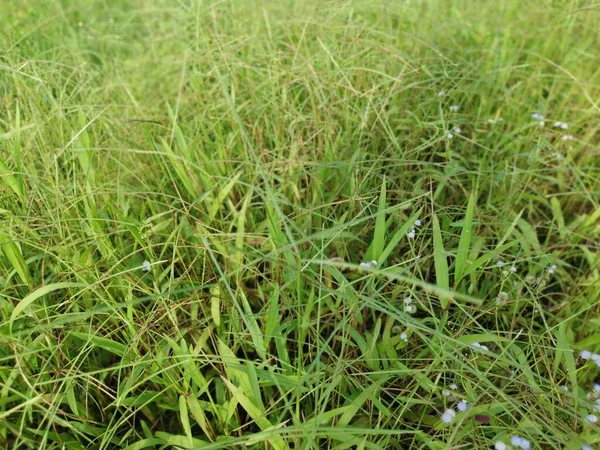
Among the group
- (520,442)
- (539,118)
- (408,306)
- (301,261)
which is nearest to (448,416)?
(520,442)

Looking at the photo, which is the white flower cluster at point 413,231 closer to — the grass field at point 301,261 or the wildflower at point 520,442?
the grass field at point 301,261

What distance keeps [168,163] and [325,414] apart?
2.86 feet

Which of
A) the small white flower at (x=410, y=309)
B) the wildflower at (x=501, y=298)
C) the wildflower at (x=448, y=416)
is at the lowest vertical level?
the wildflower at (x=448, y=416)

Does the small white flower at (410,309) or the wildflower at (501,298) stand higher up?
the small white flower at (410,309)

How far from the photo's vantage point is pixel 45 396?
953 millimetres

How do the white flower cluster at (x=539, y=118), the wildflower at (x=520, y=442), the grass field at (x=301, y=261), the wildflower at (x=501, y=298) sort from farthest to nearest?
the white flower cluster at (x=539, y=118) → the wildflower at (x=501, y=298) → the grass field at (x=301, y=261) → the wildflower at (x=520, y=442)

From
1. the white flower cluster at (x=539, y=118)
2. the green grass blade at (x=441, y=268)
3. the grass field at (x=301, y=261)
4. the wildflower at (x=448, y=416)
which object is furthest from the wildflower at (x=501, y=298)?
the white flower cluster at (x=539, y=118)

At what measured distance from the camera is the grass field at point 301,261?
924 mm

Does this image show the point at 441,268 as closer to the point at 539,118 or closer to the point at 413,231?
the point at 413,231

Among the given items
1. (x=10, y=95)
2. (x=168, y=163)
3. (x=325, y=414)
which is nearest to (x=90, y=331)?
(x=325, y=414)

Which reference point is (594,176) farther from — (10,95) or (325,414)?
(10,95)

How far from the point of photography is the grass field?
0.92 meters

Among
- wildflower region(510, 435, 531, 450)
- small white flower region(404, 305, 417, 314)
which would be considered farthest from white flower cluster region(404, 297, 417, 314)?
wildflower region(510, 435, 531, 450)

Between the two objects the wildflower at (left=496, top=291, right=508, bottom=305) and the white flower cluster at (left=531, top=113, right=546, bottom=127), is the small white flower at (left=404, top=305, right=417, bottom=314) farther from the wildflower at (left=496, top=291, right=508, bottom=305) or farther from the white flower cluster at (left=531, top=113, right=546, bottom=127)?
the white flower cluster at (left=531, top=113, right=546, bottom=127)
